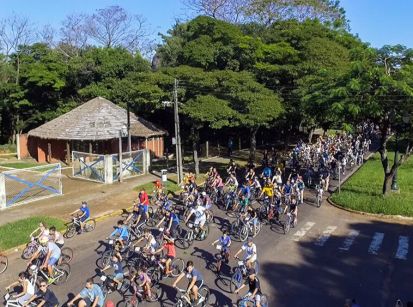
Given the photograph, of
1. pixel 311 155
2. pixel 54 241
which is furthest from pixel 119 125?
pixel 54 241

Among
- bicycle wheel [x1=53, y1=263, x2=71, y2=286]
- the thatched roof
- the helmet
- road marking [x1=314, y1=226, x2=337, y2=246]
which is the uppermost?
the thatched roof

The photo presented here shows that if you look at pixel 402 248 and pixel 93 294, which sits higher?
pixel 93 294

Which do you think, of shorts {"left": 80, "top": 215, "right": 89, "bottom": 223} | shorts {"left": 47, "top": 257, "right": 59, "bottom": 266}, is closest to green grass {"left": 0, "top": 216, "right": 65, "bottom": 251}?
shorts {"left": 80, "top": 215, "right": 89, "bottom": 223}

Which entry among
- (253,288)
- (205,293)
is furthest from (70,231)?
(253,288)

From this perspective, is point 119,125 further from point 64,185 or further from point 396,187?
point 396,187

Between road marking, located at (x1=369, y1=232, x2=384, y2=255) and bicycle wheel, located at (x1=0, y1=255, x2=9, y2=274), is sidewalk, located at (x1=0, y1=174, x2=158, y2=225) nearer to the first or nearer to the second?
bicycle wheel, located at (x1=0, y1=255, x2=9, y2=274)

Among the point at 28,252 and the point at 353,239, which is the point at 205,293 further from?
the point at 353,239
